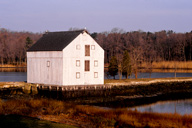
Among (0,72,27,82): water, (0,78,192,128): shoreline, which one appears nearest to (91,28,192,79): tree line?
(0,72,27,82): water

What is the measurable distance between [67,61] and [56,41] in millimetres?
4666

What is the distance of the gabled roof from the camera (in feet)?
152

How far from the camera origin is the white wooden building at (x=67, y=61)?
4506cm

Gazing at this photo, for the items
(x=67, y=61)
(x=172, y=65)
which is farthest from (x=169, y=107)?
(x=172, y=65)

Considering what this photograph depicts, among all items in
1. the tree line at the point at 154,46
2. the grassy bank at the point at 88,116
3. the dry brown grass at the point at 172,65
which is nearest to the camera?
the grassy bank at the point at 88,116

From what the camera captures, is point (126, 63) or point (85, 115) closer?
point (85, 115)

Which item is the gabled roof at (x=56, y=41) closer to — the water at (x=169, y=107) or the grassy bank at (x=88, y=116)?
the water at (x=169, y=107)

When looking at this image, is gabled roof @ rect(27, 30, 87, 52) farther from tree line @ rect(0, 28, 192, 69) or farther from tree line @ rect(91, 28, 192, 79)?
tree line @ rect(0, 28, 192, 69)

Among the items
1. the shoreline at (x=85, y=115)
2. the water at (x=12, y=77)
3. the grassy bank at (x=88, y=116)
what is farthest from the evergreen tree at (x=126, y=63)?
the grassy bank at (x=88, y=116)

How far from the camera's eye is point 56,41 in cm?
4816

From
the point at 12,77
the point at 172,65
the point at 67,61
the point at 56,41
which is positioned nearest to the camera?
the point at 67,61

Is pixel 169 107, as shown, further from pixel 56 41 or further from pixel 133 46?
pixel 133 46

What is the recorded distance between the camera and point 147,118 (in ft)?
68.4

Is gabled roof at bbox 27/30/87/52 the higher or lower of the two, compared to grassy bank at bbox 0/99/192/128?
higher
